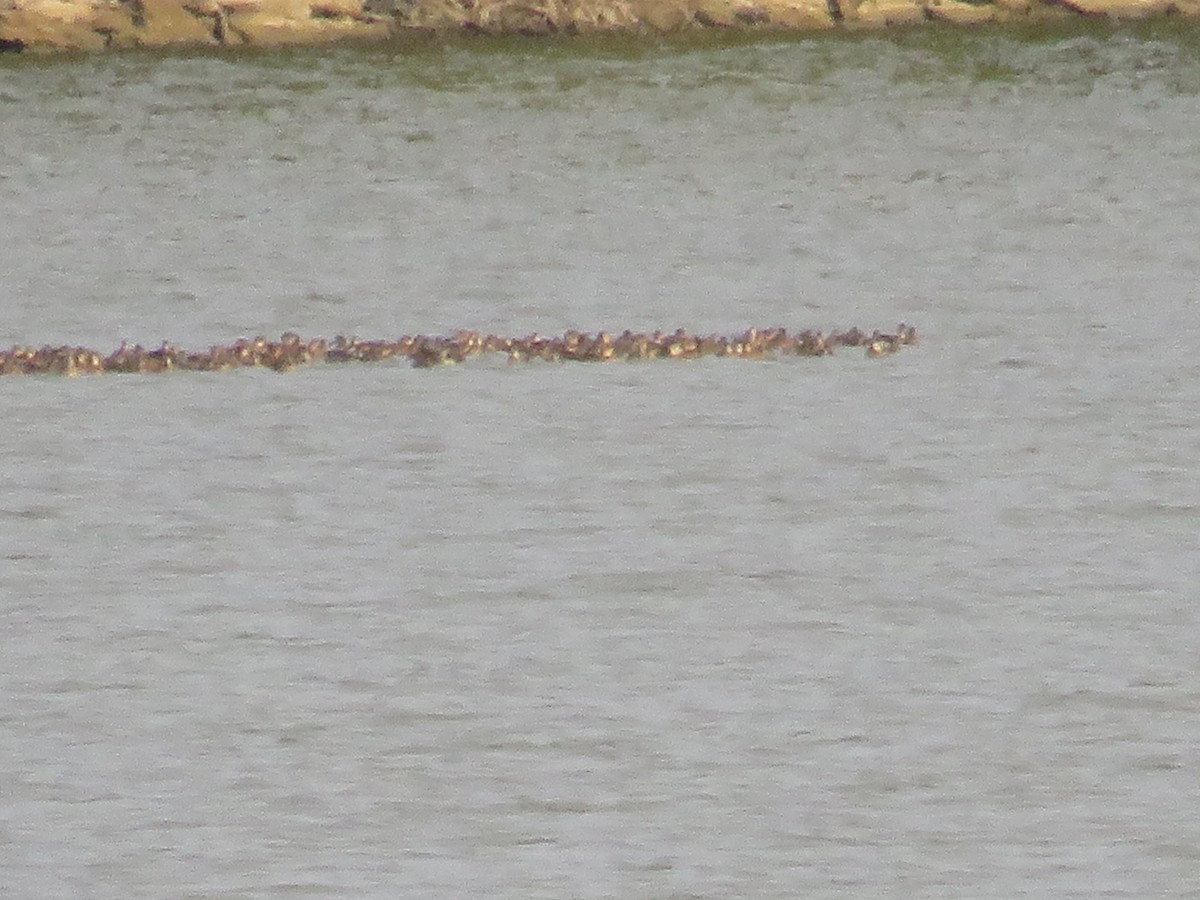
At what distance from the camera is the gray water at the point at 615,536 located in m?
7.59

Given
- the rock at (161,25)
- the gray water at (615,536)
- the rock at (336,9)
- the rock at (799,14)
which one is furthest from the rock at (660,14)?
the gray water at (615,536)

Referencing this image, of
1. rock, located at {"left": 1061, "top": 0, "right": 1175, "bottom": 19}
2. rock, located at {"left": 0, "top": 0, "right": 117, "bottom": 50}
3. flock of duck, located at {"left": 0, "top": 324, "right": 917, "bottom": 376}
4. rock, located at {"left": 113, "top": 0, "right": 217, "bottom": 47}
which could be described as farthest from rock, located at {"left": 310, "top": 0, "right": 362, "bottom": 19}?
flock of duck, located at {"left": 0, "top": 324, "right": 917, "bottom": 376}

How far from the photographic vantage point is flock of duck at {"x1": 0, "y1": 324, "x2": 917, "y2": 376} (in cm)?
1421

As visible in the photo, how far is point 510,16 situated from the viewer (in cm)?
2836

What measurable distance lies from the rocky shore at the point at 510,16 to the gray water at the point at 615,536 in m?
6.52

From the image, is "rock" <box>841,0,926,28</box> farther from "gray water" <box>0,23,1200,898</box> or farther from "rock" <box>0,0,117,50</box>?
"rock" <box>0,0,117,50</box>

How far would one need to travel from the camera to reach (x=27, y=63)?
1080 inches

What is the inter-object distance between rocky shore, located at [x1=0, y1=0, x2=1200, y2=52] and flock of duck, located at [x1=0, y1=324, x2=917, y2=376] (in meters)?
14.2

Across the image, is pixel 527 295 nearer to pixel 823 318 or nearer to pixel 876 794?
pixel 823 318

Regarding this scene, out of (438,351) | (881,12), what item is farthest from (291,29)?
(438,351)

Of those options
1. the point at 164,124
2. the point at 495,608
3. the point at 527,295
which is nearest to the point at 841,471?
the point at 495,608

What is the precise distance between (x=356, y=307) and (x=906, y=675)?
7.87 meters

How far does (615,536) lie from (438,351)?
12.1ft

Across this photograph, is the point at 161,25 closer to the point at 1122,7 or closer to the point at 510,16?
the point at 510,16
